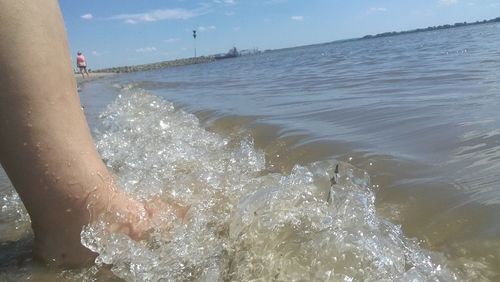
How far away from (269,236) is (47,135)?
75 centimetres

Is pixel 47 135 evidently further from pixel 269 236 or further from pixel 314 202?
pixel 314 202

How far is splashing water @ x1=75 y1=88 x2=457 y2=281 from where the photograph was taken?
4.29 feet

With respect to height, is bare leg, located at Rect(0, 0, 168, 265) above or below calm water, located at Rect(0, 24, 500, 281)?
above

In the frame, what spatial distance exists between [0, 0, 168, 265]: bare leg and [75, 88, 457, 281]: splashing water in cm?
10

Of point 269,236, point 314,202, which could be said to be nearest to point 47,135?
point 269,236

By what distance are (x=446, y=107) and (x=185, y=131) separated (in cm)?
208

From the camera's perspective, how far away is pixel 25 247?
68.4 inches

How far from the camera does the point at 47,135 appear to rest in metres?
1.35

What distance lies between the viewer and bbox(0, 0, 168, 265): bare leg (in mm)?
1302

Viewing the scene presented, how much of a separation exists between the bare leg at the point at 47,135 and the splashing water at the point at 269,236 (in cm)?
10

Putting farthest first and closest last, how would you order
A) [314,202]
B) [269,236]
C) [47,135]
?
1. [314,202]
2. [269,236]
3. [47,135]

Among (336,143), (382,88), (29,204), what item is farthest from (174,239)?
(382,88)

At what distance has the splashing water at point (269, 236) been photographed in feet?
4.29

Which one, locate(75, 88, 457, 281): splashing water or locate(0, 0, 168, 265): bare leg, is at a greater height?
locate(0, 0, 168, 265): bare leg
